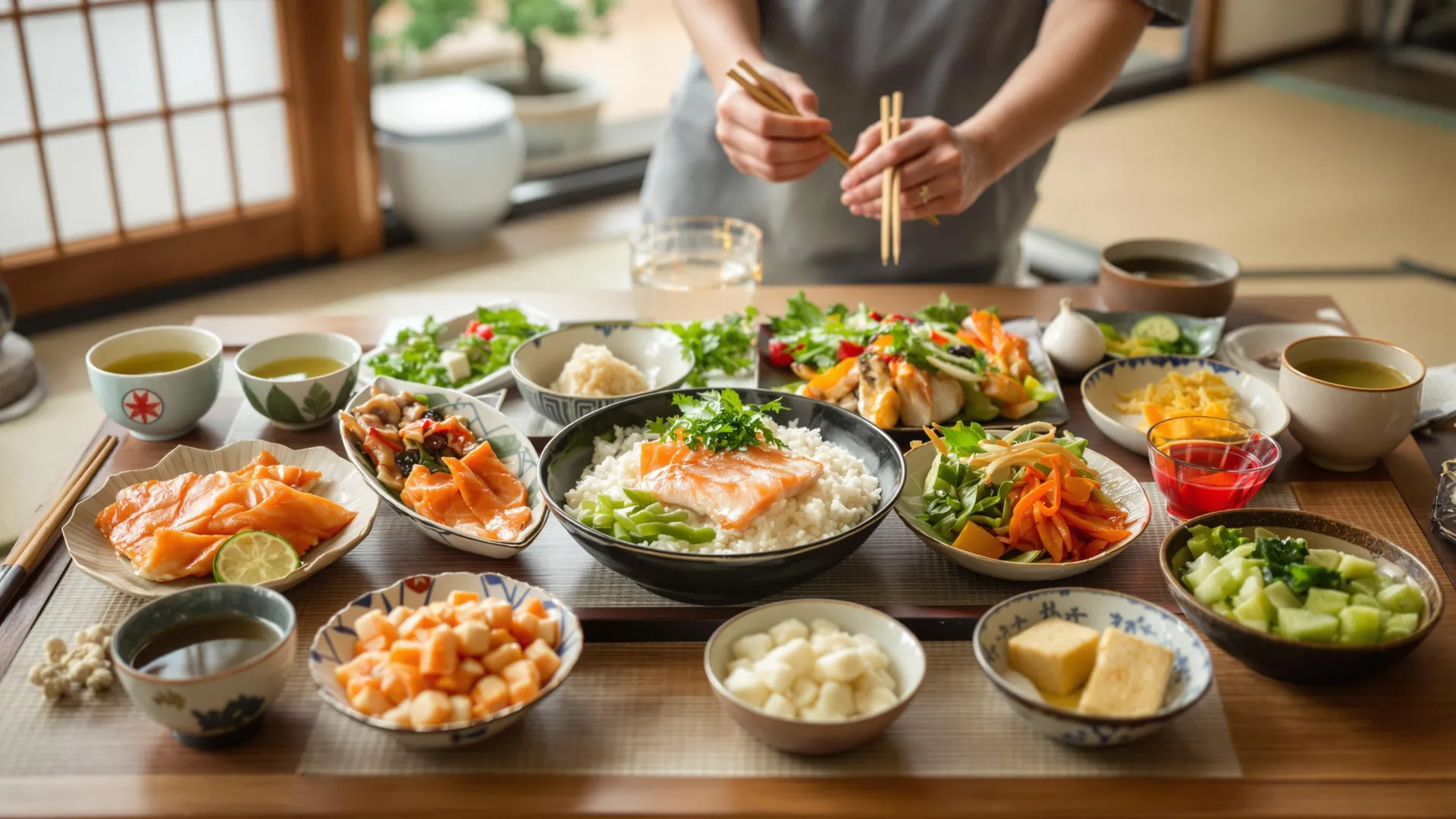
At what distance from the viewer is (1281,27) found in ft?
27.6

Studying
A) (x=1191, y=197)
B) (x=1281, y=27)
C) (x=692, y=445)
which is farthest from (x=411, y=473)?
(x=1281, y=27)

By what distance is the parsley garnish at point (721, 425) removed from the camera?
1.79 meters

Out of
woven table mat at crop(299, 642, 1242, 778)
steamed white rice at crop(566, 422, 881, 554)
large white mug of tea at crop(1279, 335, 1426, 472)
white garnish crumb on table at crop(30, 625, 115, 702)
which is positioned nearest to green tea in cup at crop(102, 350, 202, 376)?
white garnish crumb on table at crop(30, 625, 115, 702)

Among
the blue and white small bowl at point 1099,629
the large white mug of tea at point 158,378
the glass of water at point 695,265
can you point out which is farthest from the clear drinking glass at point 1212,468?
the large white mug of tea at point 158,378

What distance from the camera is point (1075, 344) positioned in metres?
2.31

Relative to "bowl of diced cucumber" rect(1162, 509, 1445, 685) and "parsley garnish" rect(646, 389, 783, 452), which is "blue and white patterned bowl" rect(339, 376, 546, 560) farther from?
"bowl of diced cucumber" rect(1162, 509, 1445, 685)

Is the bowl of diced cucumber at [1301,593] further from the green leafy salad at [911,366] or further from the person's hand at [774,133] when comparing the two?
the person's hand at [774,133]

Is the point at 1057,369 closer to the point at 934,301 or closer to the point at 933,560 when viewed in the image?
the point at 934,301

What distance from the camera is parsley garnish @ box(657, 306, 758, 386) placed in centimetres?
230

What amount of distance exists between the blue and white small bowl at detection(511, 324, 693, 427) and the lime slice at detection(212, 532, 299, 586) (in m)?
0.57

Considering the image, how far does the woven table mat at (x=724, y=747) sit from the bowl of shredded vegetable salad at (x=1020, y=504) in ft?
0.79

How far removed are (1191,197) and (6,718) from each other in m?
6.14

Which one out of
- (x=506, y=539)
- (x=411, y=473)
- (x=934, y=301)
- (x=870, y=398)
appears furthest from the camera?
(x=934, y=301)

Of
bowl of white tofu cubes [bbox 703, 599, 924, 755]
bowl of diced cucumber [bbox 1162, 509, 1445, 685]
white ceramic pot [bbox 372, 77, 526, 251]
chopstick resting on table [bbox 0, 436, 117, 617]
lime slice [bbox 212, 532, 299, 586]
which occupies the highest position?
bowl of diced cucumber [bbox 1162, 509, 1445, 685]
